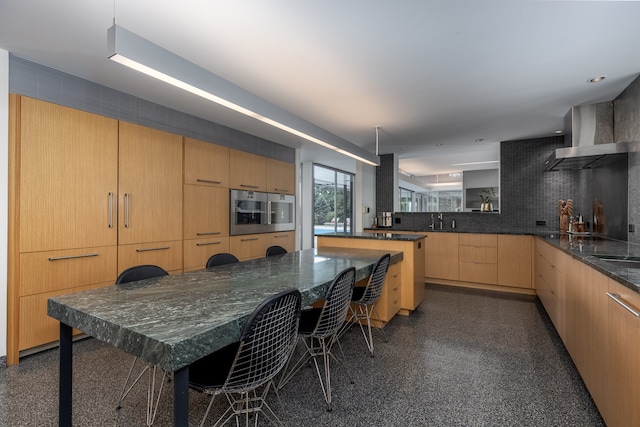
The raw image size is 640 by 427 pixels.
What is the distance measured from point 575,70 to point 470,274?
3.08 metres

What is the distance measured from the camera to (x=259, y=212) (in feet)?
15.3

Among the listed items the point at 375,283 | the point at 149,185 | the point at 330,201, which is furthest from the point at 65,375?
the point at 330,201

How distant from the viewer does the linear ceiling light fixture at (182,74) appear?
1.41m

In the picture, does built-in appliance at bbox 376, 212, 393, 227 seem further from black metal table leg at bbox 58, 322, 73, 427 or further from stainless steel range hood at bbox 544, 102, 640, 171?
black metal table leg at bbox 58, 322, 73, 427

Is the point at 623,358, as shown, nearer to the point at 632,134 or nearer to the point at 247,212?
the point at 632,134

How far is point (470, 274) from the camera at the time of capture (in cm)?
482

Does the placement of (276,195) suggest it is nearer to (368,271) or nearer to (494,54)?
(368,271)

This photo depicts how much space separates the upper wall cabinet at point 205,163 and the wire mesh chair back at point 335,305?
8.21 feet

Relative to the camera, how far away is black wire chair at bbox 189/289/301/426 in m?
1.26

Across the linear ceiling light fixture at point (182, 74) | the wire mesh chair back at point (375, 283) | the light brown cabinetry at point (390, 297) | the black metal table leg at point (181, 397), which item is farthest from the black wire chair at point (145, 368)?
the light brown cabinetry at point (390, 297)

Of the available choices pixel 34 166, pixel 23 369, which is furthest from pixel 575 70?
→ pixel 23 369

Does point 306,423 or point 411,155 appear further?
point 411,155

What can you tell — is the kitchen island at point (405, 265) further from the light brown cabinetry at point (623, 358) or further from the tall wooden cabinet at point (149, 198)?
the tall wooden cabinet at point (149, 198)

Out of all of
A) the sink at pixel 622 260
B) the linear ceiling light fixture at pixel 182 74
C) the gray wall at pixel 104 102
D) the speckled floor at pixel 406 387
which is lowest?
the speckled floor at pixel 406 387
